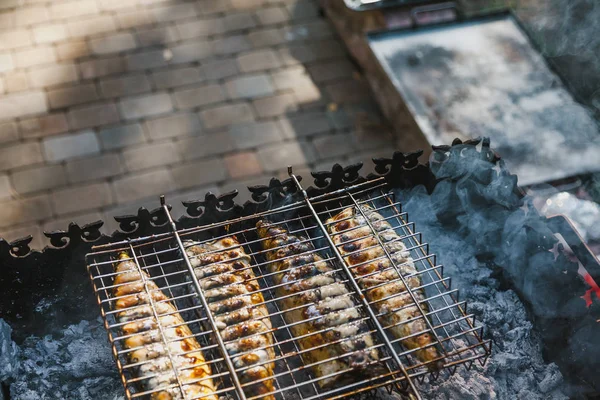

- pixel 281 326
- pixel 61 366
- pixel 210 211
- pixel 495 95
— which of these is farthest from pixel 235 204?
pixel 495 95

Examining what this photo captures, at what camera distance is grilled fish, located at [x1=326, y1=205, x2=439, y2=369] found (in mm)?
3559

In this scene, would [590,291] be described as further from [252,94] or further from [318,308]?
[252,94]

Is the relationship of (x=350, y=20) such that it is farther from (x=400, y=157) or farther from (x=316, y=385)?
(x=316, y=385)

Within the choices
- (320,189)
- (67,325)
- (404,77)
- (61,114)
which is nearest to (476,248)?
(320,189)

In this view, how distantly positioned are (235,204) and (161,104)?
10.7ft

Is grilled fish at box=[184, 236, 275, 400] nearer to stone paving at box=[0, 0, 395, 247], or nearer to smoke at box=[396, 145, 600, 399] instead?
Result: smoke at box=[396, 145, 600, 399]

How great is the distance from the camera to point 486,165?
4.54 meters

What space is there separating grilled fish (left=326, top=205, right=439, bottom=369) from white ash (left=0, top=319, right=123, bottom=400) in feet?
5.39

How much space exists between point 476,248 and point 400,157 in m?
0.88

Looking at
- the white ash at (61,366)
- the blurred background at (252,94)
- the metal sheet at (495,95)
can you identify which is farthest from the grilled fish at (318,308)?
the metal sheet at (495,95)

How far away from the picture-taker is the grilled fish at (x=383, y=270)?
3.56 metres

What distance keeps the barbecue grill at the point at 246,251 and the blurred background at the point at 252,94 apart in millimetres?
1736

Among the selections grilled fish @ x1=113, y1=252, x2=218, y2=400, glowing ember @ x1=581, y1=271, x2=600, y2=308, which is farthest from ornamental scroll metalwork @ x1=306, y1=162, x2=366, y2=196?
glowing ember @ x1=581, y1=271, x2=600, y2=308

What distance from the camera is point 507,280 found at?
437 cm
